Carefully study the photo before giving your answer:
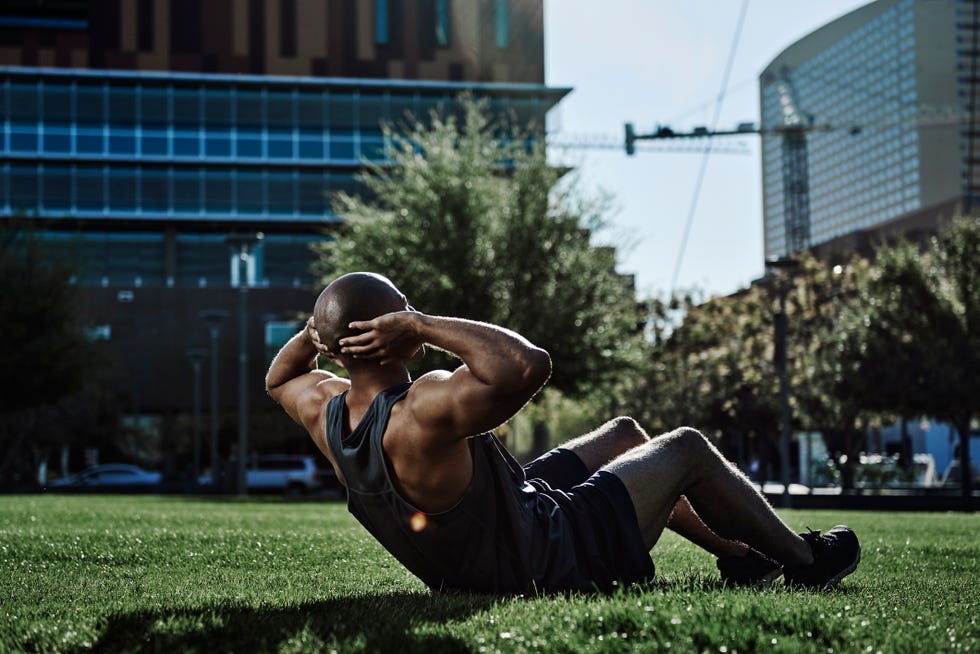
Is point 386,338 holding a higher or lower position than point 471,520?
higher

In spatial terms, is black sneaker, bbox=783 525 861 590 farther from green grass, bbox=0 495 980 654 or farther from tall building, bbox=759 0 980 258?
tall building, bbox=759 0 980 258

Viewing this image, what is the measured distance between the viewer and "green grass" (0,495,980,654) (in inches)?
127

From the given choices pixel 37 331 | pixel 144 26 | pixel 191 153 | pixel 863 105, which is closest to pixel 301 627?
pixel 37 331

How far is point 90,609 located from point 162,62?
56142mm

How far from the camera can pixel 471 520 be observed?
13.1ft

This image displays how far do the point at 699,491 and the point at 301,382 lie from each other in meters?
1.63

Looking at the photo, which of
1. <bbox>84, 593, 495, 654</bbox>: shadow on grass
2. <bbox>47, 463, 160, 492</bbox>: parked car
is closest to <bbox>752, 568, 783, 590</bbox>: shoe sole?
<bbox>84, 593, 495, 654</bbox>: shadow on grass

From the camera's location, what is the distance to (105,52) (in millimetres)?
56375

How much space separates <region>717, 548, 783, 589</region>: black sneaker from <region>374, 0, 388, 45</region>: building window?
2216 inches

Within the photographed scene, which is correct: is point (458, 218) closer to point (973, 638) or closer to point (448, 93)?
point (973, 638)

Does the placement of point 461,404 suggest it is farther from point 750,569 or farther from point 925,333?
point 925,333

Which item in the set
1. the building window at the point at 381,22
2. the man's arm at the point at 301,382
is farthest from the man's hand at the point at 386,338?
the building window at the point at 381,22

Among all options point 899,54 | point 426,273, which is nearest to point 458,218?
point 426,273

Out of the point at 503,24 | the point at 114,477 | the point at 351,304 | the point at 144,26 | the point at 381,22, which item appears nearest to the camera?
the point at 351,304
